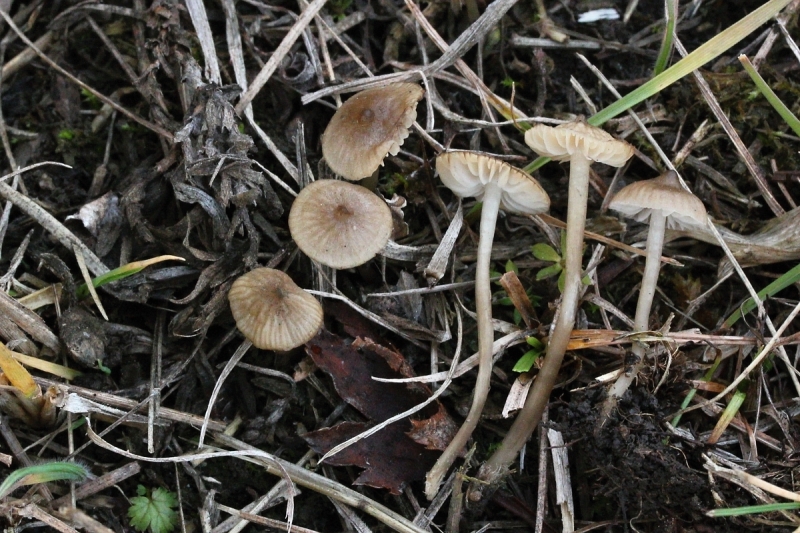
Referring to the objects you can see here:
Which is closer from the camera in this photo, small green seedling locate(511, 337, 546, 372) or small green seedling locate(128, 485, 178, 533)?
small green seedling locate(128, 485, 178, 533)

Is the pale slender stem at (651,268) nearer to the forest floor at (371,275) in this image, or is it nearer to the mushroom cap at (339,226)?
the forest floor at (371,275)

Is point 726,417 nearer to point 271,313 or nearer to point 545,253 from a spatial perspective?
point 545,253

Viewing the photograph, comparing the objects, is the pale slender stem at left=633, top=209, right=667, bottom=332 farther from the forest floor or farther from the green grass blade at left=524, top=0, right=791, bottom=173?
the green grass blade at left=524, top=0, right=791, bottom=173

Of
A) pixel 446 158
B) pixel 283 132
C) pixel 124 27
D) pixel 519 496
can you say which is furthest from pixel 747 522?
pixel 124 27

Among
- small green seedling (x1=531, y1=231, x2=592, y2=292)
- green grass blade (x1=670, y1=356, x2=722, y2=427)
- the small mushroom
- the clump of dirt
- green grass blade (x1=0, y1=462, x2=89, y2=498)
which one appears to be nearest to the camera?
green grass blade (x1=0, y1=462, x2=89, y2=498)

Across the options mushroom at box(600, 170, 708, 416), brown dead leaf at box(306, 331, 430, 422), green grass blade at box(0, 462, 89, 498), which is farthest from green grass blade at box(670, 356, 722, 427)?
green grass blade at box(0, 462, 89, 498)

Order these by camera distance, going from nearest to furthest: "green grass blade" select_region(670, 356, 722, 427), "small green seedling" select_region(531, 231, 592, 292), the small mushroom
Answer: the small mushroom → "green grass blade" select_region(670, 356, 722, 427) → "small green seedling" select_region(531, 231, 592, 292)

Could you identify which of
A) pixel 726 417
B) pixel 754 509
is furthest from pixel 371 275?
pixel 754 509
